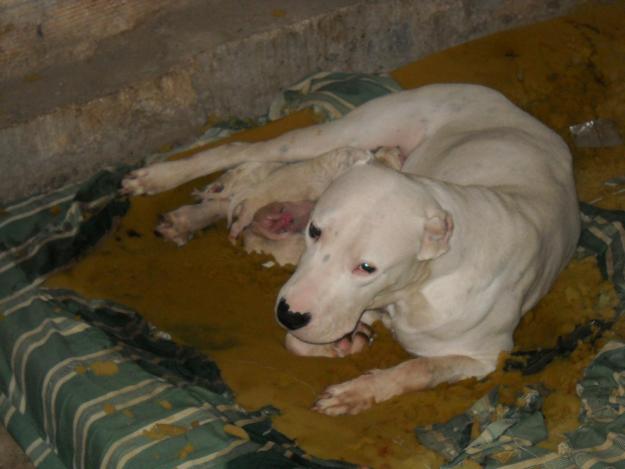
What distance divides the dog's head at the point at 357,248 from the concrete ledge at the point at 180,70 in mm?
1958

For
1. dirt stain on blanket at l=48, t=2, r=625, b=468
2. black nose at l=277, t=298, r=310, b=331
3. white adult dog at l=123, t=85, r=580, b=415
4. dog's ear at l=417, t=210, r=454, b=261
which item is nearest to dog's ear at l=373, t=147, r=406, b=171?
white adult dog at l=123, t=85, r=580, b=415

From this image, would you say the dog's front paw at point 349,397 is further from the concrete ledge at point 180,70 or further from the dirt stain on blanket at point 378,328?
the concrete ledge at point 180,70

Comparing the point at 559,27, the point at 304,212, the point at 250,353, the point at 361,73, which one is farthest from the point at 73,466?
the point at 559,27

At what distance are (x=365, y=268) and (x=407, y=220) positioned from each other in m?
0.23

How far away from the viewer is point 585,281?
450 cm

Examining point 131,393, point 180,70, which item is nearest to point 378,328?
point 131,393

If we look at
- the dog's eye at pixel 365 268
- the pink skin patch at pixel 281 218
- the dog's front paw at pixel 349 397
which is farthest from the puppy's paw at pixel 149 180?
the dog's eye at pixel 365 268

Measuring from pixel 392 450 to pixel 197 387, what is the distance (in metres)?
0.86

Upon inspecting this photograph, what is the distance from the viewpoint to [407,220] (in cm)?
339

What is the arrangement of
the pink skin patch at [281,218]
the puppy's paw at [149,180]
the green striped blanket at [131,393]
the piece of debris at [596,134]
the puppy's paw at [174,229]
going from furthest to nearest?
the piece of debris at [596,134] < the puppy's paw at [149,180] < the puppy's paw at [174,229] < the pink skin patch at [281,218] < the green striped blanket at [131,393]

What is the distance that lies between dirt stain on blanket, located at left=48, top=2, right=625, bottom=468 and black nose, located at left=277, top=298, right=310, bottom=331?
2.06 feet

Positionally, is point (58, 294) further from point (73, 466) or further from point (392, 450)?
point (392, 450)

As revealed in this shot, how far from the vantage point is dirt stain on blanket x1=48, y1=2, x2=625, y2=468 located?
3865 millimetres

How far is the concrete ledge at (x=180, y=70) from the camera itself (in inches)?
194
